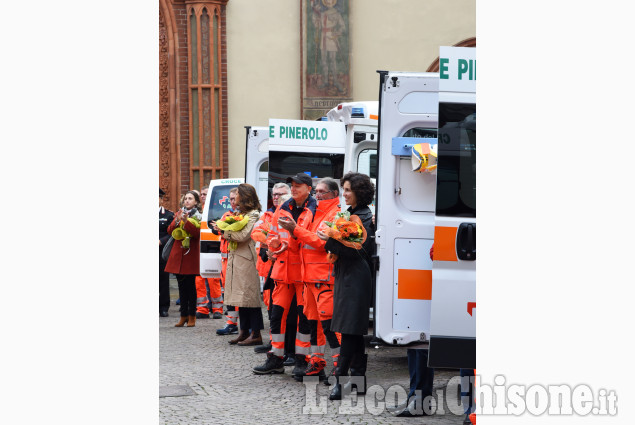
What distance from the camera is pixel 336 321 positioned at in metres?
6.95

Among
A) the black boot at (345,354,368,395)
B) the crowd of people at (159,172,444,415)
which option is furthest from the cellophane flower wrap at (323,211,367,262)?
the black boot at (345,354,368,395)

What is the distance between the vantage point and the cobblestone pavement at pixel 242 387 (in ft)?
21.4

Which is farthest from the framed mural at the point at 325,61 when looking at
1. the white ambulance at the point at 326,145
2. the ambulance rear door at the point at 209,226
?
the white ambulance at the point at 326,145

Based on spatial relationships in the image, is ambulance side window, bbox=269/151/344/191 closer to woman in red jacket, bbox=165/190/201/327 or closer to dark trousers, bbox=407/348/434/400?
woman in red jacket, bbox=165/190/201/327

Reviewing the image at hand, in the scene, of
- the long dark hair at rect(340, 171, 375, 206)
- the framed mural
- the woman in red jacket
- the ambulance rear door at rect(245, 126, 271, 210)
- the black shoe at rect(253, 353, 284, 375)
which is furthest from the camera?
the framed mural

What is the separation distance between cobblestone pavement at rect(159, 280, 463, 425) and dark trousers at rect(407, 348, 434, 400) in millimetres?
217

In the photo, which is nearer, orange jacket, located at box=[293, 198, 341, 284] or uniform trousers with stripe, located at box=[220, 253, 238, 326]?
orange jacket, located at box=[293, 198, 341, 284]

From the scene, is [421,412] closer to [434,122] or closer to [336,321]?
[336,321]

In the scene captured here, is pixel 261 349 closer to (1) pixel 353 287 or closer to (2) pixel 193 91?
(1) pixel 353 287

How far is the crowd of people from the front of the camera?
6934 mm

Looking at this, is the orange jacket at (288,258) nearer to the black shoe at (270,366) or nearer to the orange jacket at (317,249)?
the orange jacket at (317,249)

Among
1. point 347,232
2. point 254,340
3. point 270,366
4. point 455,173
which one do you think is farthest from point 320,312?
point 254,340

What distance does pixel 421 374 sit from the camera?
6637mm

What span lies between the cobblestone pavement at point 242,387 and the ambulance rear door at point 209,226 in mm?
1147
